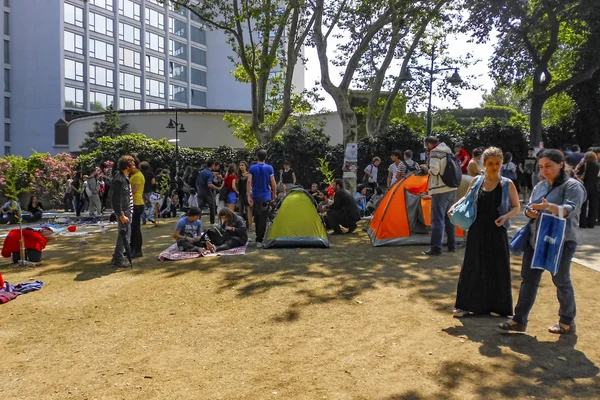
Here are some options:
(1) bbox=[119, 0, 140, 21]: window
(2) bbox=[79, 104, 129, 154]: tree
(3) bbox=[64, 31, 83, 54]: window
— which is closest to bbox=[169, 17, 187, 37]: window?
(1) bbox=[119, 0, 140, 21]: window

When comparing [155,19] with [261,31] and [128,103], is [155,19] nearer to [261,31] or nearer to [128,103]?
[128,103]

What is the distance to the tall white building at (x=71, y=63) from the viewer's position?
49.8m

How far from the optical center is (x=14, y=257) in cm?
919

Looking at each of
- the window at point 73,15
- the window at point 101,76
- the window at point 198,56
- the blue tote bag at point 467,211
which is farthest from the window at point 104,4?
the blue tote bag at point 467,211

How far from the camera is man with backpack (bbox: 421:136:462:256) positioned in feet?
27.1

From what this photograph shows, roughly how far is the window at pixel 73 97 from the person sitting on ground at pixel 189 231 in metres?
45.8

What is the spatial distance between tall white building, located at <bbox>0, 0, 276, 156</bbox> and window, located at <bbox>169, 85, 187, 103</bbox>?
1.06m

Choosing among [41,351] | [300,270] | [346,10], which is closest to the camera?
[41,351]

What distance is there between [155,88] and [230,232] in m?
52.4

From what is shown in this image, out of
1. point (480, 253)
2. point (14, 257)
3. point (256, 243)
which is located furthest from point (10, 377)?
point (256, 243)

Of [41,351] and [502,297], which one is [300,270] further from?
[41,351]

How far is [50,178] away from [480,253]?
2166 cm

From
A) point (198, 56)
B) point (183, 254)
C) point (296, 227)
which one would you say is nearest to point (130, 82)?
point (198, 56)

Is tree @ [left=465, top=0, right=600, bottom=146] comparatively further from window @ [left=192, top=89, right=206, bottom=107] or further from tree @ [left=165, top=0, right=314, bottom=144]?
window @ [left=192, top=89, right=206, bottom=107]
